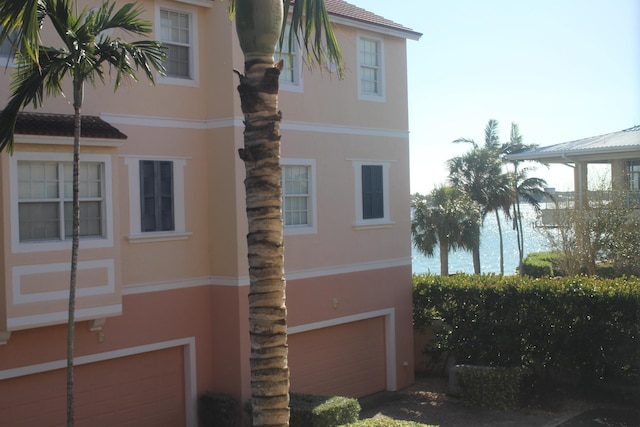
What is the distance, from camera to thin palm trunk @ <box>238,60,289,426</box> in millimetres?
7598

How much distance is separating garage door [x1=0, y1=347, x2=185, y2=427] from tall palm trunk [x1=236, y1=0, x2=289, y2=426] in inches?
312

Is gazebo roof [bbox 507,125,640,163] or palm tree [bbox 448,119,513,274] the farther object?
palm tree [bbox 448,119,513,274]

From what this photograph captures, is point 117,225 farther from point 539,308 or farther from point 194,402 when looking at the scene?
point 539,308

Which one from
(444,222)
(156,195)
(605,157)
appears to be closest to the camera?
(156,195)

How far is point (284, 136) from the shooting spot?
17.7 meters

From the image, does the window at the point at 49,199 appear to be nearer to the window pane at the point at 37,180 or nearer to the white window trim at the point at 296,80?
the window pane at the point at 37,180

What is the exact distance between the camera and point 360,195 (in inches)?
783

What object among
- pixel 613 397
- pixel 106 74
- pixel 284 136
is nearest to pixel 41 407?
pixel 106 74

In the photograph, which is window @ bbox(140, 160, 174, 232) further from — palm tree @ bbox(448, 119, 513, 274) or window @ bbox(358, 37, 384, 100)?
palm tree @ bbox(448, 119, 513, 274)

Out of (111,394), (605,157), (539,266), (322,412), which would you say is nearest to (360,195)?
(322,412)

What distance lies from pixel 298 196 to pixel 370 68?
4381 mm

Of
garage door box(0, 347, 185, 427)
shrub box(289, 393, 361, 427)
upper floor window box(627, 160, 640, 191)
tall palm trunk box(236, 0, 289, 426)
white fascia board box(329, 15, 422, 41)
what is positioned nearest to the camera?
tall palm trunk box(236, 0, 289, 426)

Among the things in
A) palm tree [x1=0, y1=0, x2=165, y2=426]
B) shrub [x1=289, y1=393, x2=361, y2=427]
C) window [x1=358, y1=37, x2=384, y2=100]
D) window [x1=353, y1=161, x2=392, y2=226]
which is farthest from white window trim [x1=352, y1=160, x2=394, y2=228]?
palm tree [x1=0, y1=0, x2=165, y2=426]

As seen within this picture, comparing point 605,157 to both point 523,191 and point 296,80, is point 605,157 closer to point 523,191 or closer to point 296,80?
point 523,191
